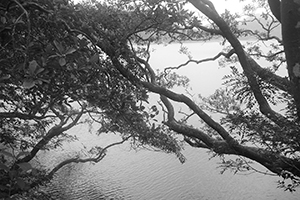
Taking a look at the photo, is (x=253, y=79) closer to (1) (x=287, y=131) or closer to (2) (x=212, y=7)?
(1) (x=287, y=131)

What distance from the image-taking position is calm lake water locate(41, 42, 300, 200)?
6.32 meters

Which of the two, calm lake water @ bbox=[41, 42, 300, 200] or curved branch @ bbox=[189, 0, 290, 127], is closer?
curved branch @ bbox=[189, 0, 290, 127]

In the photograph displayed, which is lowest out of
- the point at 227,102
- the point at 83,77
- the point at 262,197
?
the point at 262,197

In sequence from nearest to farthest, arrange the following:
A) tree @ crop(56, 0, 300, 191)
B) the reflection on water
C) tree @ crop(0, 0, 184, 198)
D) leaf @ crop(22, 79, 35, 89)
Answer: leaf @ crop(22, 79, 35, 89) < tree @ crop(0, 0, 184, 198) < tree @ crop(56, 0, 300, 191) < the reflection on water

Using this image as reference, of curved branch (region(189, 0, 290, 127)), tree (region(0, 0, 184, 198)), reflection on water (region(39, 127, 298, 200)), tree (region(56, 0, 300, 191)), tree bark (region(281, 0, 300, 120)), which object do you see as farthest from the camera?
reflection on water (region(39, 127, 298, 200))

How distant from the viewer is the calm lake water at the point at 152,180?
20.7 feet

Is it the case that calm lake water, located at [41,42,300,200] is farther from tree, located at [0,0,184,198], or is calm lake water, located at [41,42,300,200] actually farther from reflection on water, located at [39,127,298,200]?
tree, located at [0,0,184,198]

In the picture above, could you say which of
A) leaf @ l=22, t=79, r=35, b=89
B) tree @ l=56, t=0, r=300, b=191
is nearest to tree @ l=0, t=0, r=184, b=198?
leaf @ l=22, t=79, r=35, b=89

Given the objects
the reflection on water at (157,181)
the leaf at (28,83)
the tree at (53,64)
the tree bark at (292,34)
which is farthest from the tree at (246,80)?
the reflection on water at (157,181)

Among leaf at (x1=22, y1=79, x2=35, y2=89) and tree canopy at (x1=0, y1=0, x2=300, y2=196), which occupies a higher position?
tree canopy at (x1=0, y1=0, x2=300, y2=196)

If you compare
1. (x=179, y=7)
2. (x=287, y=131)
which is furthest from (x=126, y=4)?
(x=287, y=131)

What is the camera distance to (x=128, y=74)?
6.45 ft

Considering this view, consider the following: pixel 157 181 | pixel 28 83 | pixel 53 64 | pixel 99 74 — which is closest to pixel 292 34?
pixel 99 74

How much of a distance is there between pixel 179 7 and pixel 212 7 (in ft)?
4.59
